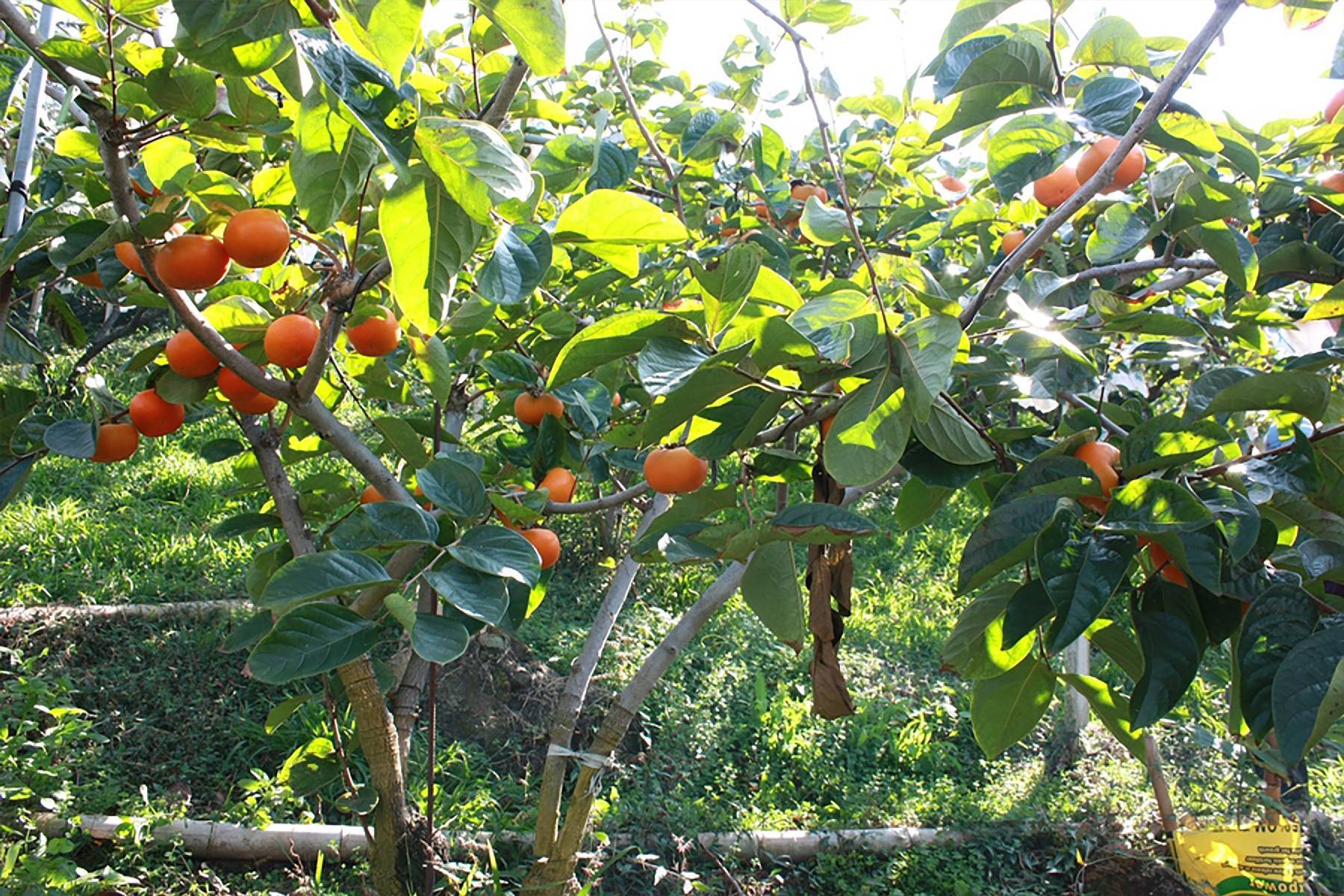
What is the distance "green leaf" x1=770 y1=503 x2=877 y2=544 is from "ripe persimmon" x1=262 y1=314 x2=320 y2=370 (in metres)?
0.58

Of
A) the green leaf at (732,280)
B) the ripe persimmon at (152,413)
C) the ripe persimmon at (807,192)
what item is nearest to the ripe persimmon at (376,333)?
the ripe persimmon at (152,413)

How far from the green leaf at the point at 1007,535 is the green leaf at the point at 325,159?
0.60 meters

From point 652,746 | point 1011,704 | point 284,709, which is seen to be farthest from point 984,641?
point 652,746

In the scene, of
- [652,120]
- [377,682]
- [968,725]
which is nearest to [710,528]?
[377,682]

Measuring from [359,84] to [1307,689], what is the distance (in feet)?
2.77

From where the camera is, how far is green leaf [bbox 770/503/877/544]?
0.88 metres

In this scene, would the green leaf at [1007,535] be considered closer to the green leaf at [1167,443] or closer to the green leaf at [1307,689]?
the green leaf at [1167,443]

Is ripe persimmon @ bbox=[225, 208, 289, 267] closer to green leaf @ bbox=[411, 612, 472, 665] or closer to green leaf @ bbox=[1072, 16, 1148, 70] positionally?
green leaf @ bbox=[411, 612, 472, 665]

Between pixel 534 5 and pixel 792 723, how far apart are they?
2.99 m

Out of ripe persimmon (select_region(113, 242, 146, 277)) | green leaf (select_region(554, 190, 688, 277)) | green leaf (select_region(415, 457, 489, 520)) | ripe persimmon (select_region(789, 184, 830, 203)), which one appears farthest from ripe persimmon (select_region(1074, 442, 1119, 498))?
ripe persimmon (select_region(789, 184, 830, 203))

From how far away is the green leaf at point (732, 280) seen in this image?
2.63 ft

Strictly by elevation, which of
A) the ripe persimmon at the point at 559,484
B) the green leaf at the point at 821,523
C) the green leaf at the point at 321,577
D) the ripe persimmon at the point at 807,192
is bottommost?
the ripe persimmon at the point at 559,484

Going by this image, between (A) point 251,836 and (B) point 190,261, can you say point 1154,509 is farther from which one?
(A) point 251,836

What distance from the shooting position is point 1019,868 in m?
2.79
